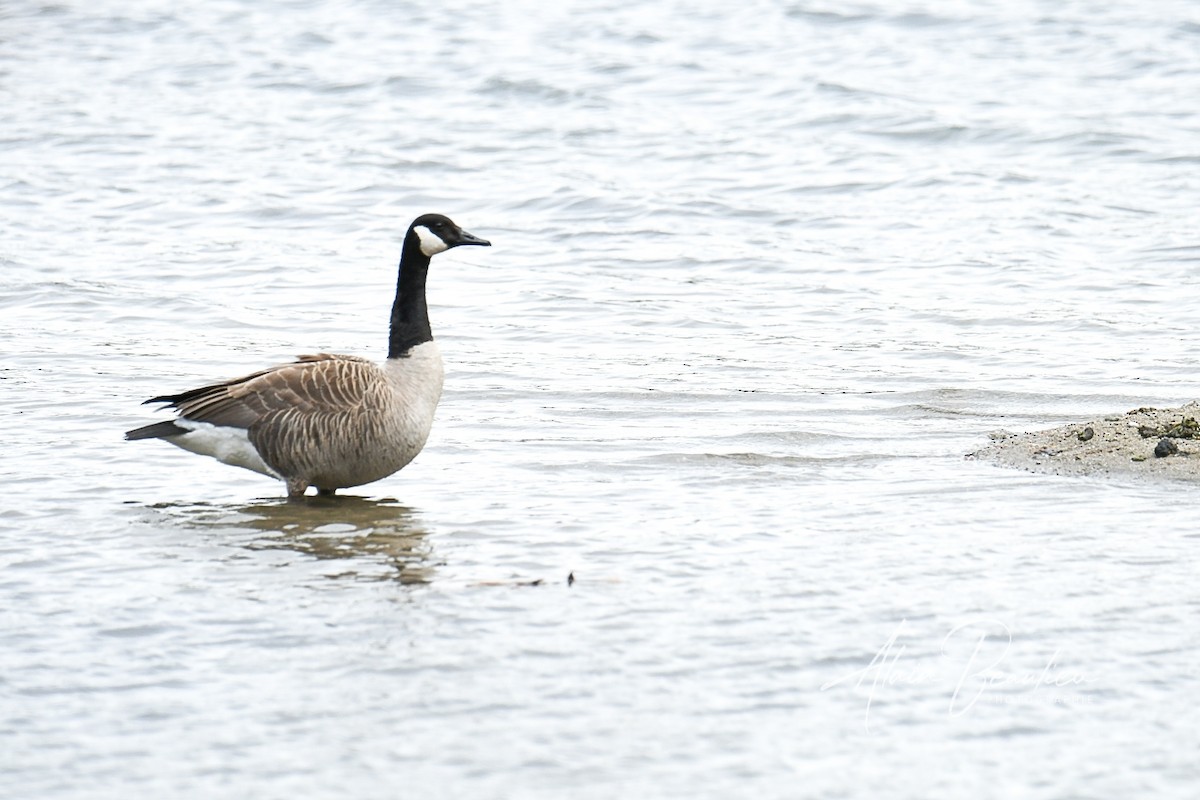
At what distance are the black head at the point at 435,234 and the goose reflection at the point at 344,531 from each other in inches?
58.8

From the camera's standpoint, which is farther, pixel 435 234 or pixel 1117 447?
pixel 435 234

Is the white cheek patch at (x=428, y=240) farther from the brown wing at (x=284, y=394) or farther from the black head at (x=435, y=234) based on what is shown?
the brown wing at (x=284, y=394)

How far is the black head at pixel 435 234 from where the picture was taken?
30.6ft

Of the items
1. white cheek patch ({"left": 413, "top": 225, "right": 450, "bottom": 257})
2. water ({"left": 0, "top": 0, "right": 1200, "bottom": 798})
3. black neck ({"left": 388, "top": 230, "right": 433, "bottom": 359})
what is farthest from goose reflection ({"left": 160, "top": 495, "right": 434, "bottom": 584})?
white cheek patch ({"left": 413, "top": 225, "right": 450, "bottom": 257})

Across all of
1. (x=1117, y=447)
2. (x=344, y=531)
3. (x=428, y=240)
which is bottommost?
(x=344, y=531)

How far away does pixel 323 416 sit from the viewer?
28.3 feet

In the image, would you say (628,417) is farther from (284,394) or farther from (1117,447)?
(1117,447)

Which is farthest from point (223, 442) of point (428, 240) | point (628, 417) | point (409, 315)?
point (628, 417)

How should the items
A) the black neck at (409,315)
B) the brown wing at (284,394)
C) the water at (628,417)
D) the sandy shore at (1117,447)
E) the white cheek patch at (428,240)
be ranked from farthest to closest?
1. the white cheek patch at (428,240)
2. the black neck at (409,315)
3. the brown wing at (284,394)
4. the sandy shore at (1117,447)
5. the water at (628,417)

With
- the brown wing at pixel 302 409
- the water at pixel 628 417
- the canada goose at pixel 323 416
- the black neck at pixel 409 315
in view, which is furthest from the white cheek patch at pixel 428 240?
the water at pixel 628 417

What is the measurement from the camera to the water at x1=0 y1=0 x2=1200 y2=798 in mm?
5551

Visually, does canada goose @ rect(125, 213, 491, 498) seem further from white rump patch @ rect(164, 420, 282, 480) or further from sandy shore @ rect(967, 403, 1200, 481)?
sandy shore @ rect(967, 403, 1200, 481)

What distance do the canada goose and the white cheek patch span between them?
0.45 m

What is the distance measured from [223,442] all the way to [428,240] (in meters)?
1.63
